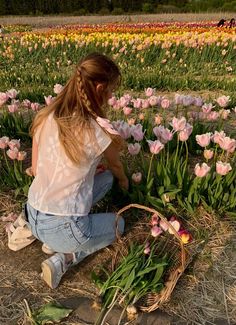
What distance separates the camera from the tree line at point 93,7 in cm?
3425

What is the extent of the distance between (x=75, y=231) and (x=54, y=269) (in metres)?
0.25

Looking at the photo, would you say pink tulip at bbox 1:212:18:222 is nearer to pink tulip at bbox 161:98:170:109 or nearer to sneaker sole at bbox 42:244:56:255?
sneaker sole at bbox 42:244:56:255

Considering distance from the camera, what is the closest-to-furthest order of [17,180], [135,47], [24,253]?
[24,253], [17,180], [135,47]

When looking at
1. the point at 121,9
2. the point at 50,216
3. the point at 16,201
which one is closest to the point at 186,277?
the point at 50,216

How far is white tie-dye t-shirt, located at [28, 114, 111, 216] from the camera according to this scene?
2.22 meters

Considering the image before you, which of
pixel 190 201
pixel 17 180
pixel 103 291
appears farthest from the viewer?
pixel 17 180

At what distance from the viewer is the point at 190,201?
2855 mm

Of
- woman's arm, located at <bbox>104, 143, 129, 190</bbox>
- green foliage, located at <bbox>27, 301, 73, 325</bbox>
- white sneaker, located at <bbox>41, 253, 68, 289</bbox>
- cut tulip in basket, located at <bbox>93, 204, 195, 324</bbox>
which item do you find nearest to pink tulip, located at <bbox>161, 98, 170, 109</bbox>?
woman's arm, located at <bbox>104, 143, 129, 190</bbox>

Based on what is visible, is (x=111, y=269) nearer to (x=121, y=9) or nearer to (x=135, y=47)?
(x=135, y=47)

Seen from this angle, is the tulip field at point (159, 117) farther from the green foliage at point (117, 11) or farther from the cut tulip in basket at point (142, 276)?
the green foliage at point (117, 11)

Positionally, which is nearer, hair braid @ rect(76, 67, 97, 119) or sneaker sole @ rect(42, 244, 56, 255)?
hair braid @ rect(76, 67, 97, 119)

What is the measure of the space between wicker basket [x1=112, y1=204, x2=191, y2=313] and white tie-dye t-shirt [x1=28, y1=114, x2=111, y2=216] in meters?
0.26

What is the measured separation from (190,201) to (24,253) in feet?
3.82

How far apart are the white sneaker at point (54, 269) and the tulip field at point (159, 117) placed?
1.47ft
